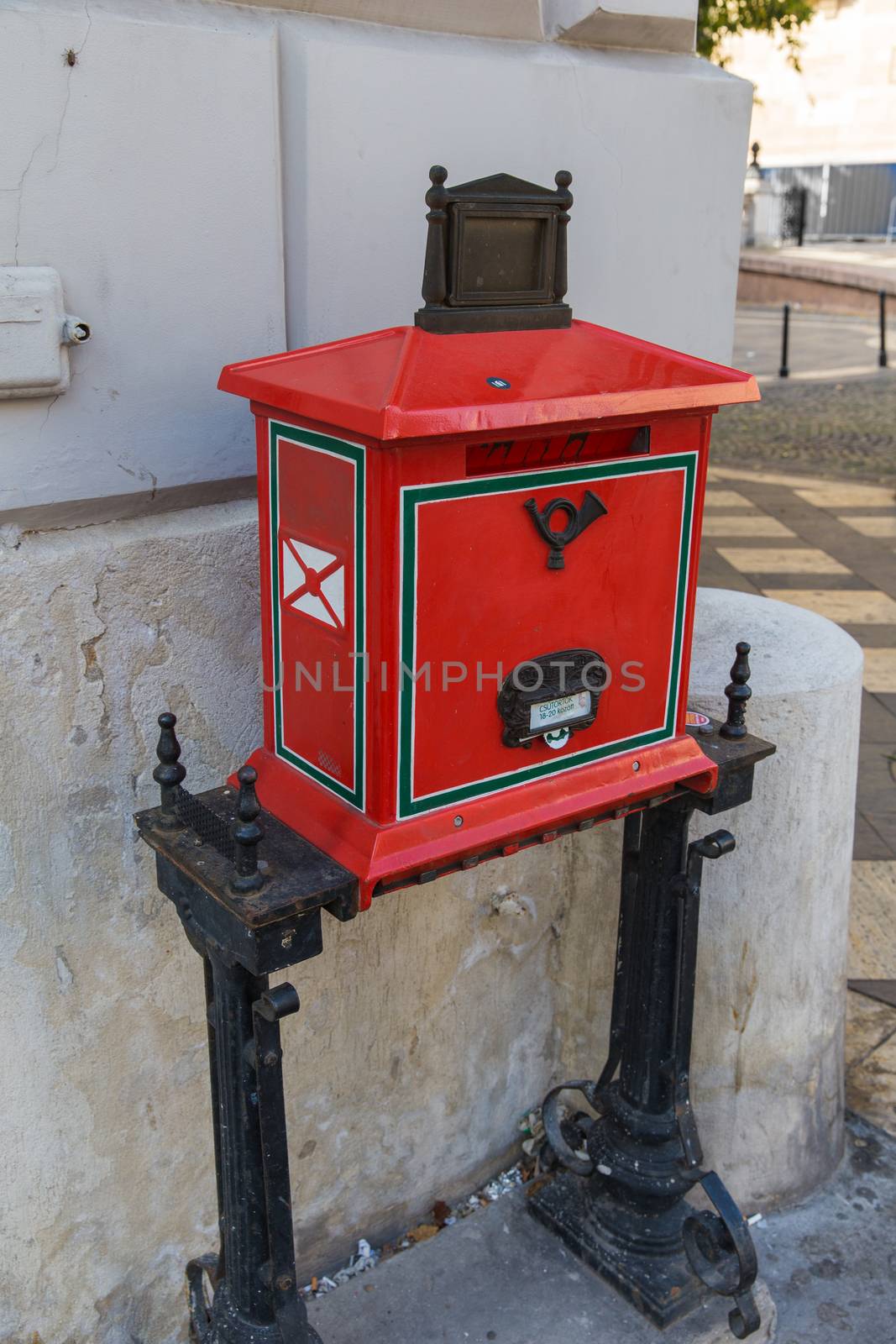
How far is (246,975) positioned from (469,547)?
0.67 m

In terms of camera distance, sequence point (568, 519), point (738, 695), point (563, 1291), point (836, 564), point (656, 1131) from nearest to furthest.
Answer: point (568, 519) → point (738, 695) → point (656, 1131) → point (563, 1291) → point (836, 564)

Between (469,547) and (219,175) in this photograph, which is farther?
(219,175)

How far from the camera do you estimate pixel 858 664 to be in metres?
2.46

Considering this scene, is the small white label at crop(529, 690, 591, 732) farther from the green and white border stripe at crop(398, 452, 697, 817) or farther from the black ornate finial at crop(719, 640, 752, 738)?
the black ornate finial at crop(719, 640, 752, 738)

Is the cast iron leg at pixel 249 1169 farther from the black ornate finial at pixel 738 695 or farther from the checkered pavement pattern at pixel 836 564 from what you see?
the checkered pavement pattern at pixel 836 564

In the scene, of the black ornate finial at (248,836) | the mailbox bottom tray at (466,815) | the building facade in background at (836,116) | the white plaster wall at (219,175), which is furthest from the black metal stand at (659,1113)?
the building facade in background at (836,116)

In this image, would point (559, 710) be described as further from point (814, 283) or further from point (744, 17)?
point (814, 283)

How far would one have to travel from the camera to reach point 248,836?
1491 millimetres

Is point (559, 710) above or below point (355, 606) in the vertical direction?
below

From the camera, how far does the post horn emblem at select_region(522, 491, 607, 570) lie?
1595 mm

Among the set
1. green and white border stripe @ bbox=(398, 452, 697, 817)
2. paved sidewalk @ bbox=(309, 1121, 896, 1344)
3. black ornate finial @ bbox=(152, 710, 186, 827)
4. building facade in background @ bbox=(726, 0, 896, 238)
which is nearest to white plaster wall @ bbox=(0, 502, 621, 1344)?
paved sidewalk @ bbox=(309, 1121, 896, 1344)

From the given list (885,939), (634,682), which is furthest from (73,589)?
(885,939)

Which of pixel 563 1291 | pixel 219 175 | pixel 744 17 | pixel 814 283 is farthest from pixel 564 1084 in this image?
pixel 814 283

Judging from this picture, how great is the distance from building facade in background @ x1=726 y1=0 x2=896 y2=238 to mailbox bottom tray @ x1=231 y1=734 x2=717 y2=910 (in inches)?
1150
